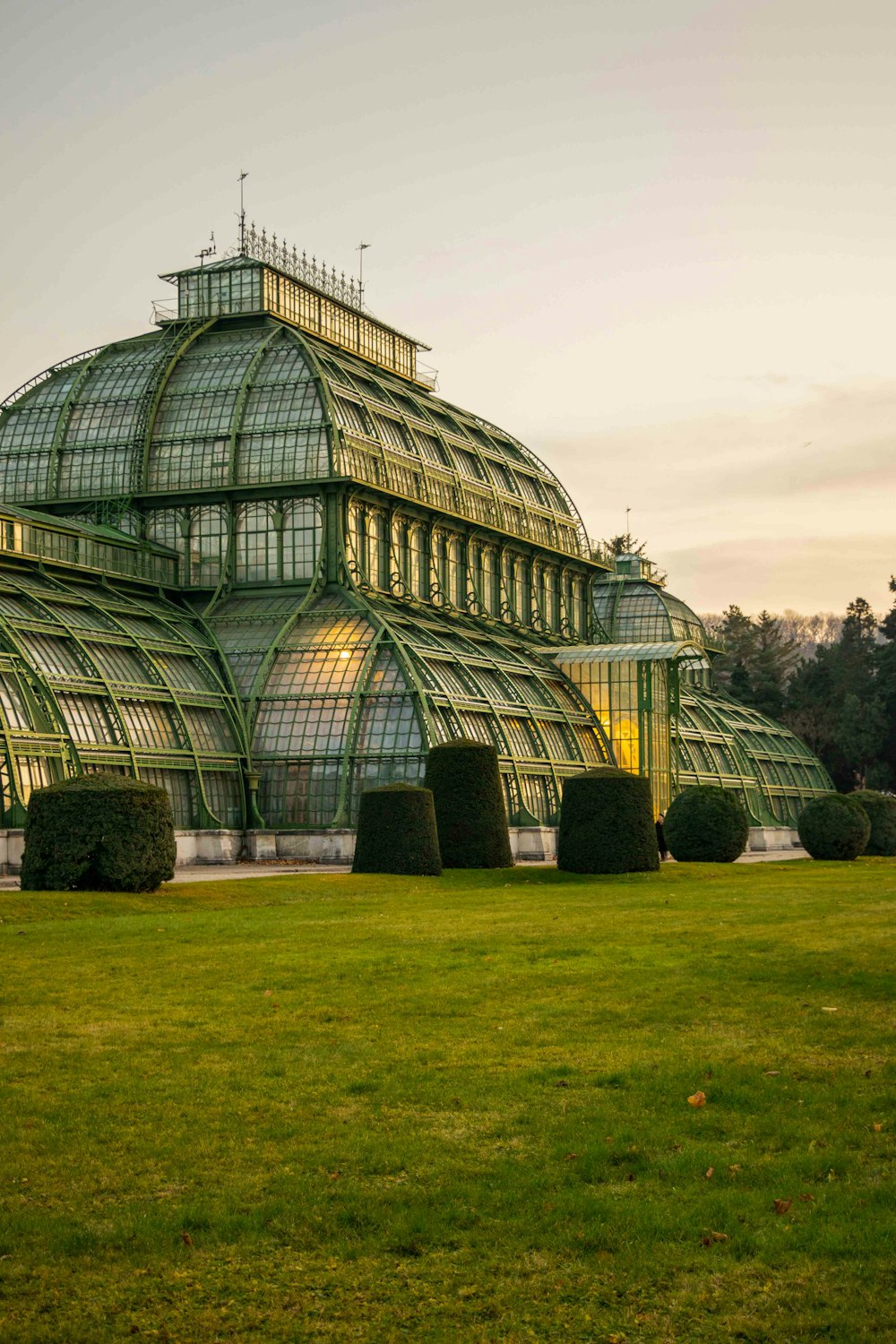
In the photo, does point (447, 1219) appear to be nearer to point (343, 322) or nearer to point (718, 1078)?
point (718, 1078)

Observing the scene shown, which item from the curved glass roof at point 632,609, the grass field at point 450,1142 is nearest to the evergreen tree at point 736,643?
the curved glass roof at point 632,609

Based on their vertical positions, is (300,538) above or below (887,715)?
above

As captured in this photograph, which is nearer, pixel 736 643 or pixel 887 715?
pixel 887 715

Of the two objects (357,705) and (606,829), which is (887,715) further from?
(606,829)

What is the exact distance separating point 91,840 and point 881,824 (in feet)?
131

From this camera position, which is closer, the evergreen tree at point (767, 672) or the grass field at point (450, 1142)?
the grass field at point (450, 1142)

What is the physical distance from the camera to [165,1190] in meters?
11.9

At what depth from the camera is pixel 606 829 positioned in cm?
4509

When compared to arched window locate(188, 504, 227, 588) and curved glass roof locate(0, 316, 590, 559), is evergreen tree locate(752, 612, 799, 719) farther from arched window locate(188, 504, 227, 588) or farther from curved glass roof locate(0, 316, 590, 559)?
arched window locate(188, 504, 227, 588)

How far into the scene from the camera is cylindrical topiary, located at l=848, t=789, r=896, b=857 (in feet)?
211

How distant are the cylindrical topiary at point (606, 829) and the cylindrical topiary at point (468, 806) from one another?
1.99 meters

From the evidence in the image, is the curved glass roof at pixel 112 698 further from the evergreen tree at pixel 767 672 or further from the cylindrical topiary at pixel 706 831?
the evergreen tree at pixel 767 672

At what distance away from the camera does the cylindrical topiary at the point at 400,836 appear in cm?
4181

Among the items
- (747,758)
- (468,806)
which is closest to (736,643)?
(747,758)
